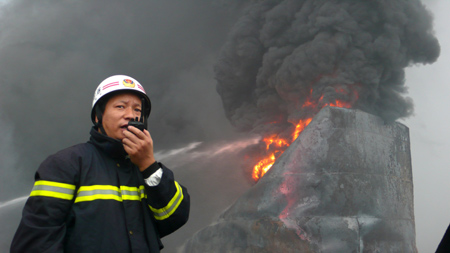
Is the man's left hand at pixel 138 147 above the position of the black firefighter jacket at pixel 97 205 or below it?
above

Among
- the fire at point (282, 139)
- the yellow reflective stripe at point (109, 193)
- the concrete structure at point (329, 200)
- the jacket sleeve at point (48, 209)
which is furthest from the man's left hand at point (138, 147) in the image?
the fire at point (282, 139)

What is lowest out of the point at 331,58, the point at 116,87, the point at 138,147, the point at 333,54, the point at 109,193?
the point at 109,193

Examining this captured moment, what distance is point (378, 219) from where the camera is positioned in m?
9.58

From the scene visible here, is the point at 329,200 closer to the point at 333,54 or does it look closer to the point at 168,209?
the point at 333,54

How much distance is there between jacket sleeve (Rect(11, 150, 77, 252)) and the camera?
1.92 m

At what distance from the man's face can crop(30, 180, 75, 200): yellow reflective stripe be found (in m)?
0.49

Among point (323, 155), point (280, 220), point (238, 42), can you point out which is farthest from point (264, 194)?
point (238, 42)

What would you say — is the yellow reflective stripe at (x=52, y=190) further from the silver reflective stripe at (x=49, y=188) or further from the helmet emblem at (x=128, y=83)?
the helmet emblem at (x=128, y=83)

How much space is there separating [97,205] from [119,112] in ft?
2.03

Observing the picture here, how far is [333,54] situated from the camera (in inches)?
481

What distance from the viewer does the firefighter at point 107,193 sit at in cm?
198

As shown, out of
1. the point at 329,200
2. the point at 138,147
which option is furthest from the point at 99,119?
the point at 329,200

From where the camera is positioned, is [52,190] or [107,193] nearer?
[52,190]

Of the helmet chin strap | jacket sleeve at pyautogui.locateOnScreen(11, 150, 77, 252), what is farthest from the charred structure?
jacket sleeve at pyautogui.locateOnScreen(11, 150, 77, 252)
